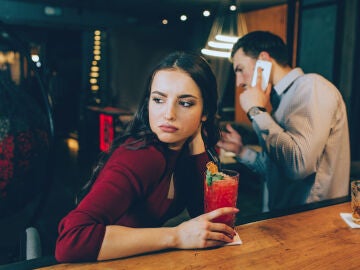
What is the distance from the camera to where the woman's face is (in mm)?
1164

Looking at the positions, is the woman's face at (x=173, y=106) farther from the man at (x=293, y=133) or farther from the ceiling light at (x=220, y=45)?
the ceiling light at (x=220, y=45)

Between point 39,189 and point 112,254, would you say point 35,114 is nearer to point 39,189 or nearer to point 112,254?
point 39,189

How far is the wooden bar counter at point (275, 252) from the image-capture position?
0.95 meters

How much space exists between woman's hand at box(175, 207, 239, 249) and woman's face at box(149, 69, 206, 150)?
0.30m

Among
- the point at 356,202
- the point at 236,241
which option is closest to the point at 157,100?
the point at 236,241

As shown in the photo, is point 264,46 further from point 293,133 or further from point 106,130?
point 106,130

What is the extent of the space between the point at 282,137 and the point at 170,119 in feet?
2.53

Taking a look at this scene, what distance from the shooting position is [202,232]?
1014 millimetres

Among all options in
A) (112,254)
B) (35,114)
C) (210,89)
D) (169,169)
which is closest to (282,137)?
(210,89)

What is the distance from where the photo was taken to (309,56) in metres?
3.91

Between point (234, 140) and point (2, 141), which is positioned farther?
point (234, 140)

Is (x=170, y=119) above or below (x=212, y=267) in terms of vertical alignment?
above

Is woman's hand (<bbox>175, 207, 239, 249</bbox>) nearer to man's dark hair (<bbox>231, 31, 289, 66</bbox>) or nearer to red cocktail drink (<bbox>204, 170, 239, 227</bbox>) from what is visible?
red cocktail drink (<bbox>204, 170, 239, 227</bbox>)

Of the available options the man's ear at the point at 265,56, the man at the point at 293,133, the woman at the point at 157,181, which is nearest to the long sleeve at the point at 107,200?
the woman at the point at 157,181
